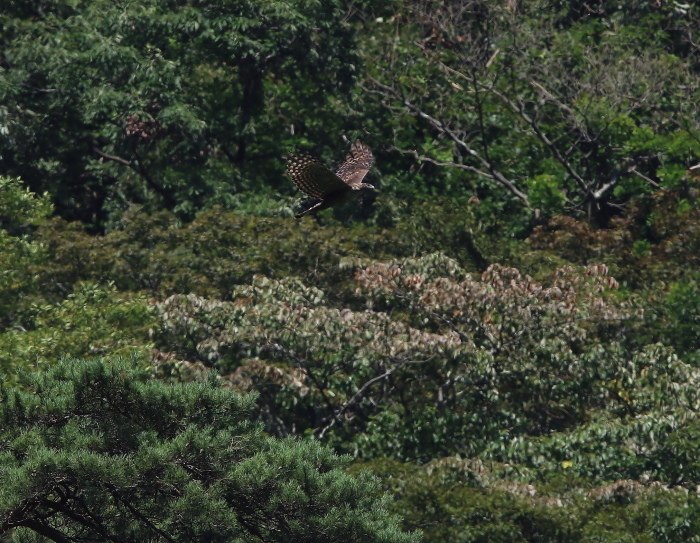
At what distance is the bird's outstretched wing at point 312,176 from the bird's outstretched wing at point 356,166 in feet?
1.89

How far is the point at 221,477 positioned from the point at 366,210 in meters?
14.6

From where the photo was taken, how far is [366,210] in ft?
80.6

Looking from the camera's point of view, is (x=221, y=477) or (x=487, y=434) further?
(x=487, y=434)

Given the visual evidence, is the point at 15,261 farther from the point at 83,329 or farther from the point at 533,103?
the point at 533,103

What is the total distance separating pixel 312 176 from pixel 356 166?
1.37m

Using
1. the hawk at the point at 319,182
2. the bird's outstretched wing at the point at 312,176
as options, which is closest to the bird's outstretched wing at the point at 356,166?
the hawk at the point at 319,182

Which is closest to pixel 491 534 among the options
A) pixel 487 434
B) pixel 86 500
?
pixel 487 434

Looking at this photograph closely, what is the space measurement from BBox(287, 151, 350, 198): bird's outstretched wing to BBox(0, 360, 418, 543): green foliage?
1.54m

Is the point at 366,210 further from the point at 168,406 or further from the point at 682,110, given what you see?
the point at 168,406

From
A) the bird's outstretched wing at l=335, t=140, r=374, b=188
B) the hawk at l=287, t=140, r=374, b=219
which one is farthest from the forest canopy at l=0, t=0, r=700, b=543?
the bird's outstretched wing at l=335, t=140, r=374, b=188

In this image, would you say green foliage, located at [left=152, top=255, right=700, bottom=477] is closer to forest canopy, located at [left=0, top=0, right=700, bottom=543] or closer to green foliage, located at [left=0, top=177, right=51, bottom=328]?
forest canopy, located at [left=0, top=0, right=700, bottom=543]

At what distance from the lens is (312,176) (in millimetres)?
10781

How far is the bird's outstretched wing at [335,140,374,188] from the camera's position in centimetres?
1174

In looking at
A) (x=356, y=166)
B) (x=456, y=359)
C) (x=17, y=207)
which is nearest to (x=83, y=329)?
(x=17, y=207)
